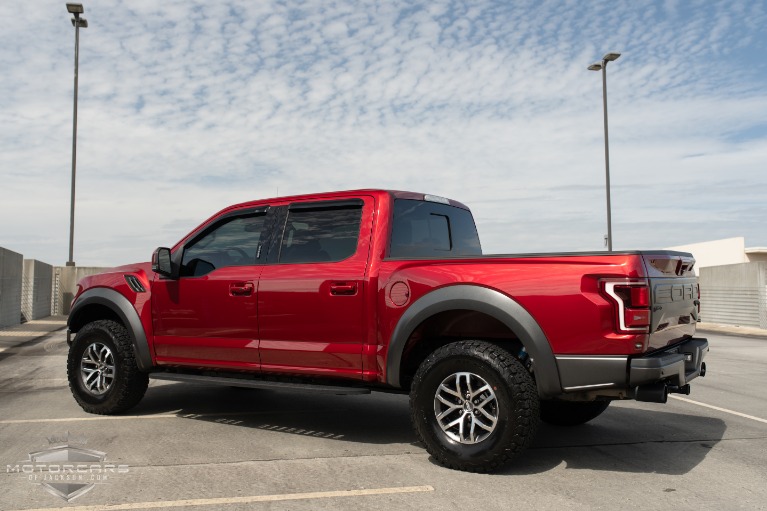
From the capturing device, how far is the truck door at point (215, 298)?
587 centimetres

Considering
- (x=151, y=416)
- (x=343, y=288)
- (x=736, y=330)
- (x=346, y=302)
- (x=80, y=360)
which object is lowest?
(x=736, y=330)

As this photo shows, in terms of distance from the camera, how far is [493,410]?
4699 millimetres

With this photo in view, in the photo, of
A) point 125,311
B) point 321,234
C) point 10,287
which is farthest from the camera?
point 10,287

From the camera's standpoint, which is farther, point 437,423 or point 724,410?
point 724,410

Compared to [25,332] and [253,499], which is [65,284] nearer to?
[25,332]

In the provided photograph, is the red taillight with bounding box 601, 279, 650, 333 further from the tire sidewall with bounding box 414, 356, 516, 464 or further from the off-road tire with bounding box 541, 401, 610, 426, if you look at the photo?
the off-road tire with bounding box 541, 401, 610, 426

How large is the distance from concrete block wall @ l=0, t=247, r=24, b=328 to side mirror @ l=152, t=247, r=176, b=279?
1371 centimetres

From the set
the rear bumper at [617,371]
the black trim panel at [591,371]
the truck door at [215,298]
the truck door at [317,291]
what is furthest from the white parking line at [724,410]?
the truck door at [215,298]

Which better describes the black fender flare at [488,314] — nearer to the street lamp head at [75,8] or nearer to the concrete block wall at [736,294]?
the concrete block wall at [736,294]

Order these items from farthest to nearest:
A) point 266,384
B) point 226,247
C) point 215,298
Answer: point 226,247 → point 215,298 → point 266,384

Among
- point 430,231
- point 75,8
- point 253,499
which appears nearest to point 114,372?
point 253,499

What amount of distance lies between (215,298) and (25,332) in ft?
44.3

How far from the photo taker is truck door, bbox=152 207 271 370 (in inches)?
231

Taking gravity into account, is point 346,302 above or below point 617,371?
above
